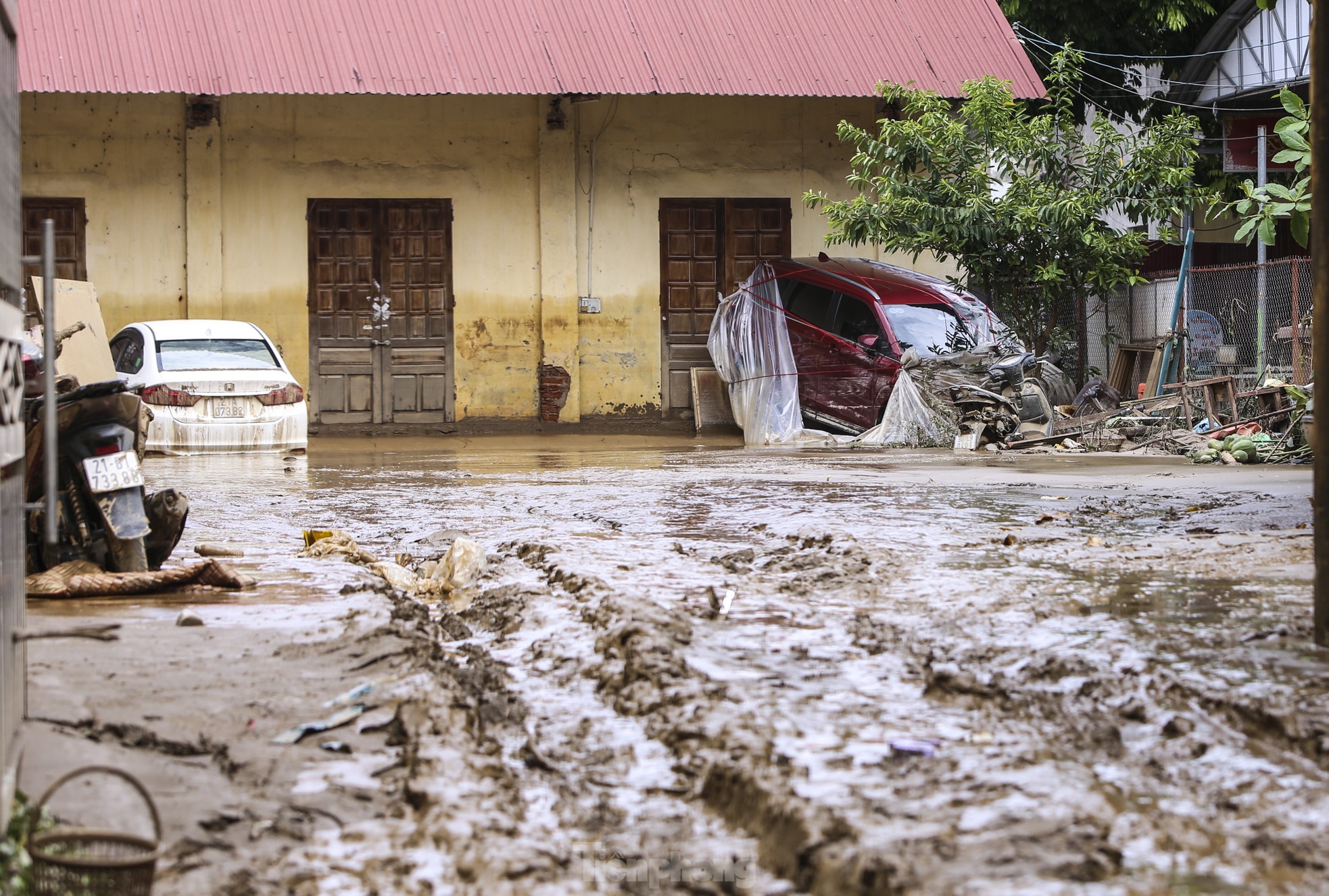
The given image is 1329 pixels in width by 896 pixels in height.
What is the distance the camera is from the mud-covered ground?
2965 millimetres

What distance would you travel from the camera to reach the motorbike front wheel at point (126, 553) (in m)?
6.05

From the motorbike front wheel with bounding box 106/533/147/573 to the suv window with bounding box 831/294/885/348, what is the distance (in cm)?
1042

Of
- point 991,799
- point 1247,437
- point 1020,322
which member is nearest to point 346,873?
point 991,799

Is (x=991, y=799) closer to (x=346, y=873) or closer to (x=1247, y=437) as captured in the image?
(x=346, y=873)

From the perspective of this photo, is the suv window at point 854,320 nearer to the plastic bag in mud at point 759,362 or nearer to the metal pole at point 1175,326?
the plastic bag in mud at point 759,362

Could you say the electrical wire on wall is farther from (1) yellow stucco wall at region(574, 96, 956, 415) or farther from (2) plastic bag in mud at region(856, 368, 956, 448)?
(2) plastic bag in mud at region(856, 368, 956, 448)

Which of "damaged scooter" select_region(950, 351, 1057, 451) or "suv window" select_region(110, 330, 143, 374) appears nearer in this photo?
"suv window" select_region(110, 330, 143, 374)

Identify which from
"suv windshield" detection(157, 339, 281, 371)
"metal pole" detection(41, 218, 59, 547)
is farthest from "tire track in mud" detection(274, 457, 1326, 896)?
"suv windshield" detection(157, 339, 281, 371)

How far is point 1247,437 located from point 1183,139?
534 cm

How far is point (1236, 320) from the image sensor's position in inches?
642

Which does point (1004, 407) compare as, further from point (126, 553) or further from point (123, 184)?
point (123, 184)

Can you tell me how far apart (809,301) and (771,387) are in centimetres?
108

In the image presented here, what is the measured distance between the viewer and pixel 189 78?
53.1 ft

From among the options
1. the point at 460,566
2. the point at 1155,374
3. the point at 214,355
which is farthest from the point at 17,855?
the point at 1155,374
